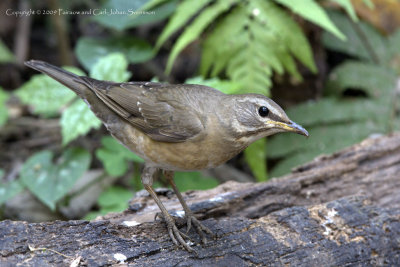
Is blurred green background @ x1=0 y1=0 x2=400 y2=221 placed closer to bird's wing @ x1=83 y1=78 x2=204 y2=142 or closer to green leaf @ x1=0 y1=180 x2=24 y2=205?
green leaf @ x1=0 y1=180 x2=24 y2=205

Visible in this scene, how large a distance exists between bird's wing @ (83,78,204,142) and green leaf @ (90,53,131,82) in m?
0.89

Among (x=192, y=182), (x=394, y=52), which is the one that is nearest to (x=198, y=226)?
(x=192, y=182)

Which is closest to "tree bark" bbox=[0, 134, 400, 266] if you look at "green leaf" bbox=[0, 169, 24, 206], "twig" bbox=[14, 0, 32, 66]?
"green leaf" bbox=[0, 169, 24, 206]

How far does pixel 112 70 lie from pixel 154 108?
1439 millimetres

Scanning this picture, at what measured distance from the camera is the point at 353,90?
24.3 ft

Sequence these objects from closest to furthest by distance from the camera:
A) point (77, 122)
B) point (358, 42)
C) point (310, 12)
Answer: point (77, 122) < point (310, 12) < point (358, 42)

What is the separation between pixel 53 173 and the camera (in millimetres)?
5469

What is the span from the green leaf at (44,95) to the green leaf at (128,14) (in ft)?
4.59

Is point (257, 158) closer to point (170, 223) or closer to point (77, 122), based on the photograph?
point (170, 223)

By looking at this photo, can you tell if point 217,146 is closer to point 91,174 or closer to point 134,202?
point 134,202

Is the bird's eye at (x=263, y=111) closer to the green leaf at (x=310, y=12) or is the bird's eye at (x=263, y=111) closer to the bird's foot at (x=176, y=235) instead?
the bird's foot at (x=176, y=235)

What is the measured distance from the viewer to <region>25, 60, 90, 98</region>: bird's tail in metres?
4.36

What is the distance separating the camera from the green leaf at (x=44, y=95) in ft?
17.7

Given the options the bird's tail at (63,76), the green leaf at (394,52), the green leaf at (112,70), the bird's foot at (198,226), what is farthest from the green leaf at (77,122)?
the green leaf at (394,52)
